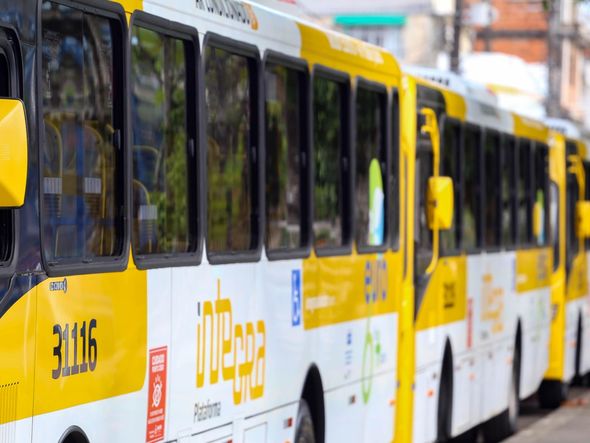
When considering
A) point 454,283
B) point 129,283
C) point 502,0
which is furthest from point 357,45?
point 502,0

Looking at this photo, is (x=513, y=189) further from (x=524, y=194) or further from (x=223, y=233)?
(x=223, y=233)

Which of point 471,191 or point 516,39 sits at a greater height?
point 516,39

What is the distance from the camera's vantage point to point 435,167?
1429 cm

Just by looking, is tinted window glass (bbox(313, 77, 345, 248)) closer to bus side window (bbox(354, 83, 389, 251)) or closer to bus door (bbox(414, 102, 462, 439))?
bus side window (bbox(354, 83, 389, 251))

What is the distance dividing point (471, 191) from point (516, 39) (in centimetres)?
5745

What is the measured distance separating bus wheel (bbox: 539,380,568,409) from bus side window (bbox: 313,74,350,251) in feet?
32.8

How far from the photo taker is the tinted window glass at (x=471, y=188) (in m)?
15.7

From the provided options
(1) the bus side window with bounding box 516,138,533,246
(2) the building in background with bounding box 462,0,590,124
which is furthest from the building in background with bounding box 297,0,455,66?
(1) the bus side window with bounding box 516,138,533,246

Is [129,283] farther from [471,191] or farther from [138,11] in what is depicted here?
[471,191]

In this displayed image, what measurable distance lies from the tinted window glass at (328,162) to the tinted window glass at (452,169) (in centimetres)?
322

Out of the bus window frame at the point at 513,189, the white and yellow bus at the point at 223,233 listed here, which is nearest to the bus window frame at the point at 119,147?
the white and yellow bus at the point at 223,233

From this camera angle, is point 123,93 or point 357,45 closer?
point 123,93

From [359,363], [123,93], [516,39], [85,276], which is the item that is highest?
[516,39]

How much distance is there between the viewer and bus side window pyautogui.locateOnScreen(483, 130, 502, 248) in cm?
1666
